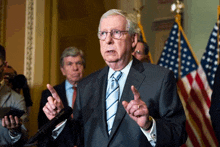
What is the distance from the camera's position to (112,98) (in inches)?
66.4

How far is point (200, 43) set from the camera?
634 cm

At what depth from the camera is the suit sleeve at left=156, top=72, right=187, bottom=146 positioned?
1.46 m

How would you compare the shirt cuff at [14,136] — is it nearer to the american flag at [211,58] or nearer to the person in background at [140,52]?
the person in background at [140,52]

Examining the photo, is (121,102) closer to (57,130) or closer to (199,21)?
(57,130)

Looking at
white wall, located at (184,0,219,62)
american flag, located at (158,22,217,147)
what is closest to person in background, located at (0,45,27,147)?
american flag, located at (158,22,217,147)

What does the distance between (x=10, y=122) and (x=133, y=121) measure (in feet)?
3.42

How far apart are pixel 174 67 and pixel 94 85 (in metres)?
3.35

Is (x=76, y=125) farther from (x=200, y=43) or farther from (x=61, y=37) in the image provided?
(x=200, y=43)

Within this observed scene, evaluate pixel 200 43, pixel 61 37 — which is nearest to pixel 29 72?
pixel 61 37

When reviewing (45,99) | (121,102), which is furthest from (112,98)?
(45,99)

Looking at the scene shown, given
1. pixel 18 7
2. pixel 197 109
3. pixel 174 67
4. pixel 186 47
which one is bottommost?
pixel 197 109

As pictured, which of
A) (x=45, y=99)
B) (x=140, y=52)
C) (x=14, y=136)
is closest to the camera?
(x=14, y=136)

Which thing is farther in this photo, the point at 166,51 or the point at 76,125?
the point at 166,51

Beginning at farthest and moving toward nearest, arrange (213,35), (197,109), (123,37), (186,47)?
1. (186,47)
2. (213,35)
3. (197,109)
4. (123,37)
